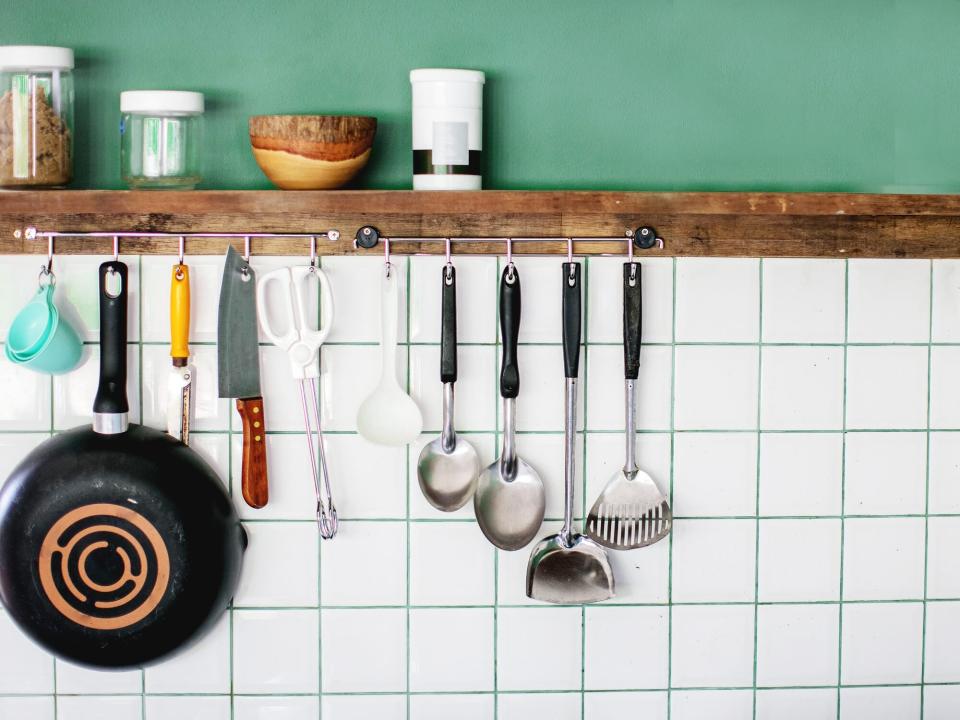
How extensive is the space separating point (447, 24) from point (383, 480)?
0.59 m

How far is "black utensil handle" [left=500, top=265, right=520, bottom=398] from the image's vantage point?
1.36 meters

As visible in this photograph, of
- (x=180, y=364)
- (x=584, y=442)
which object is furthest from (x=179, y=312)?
(x=584, y=442)

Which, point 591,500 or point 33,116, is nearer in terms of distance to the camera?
point 33,116

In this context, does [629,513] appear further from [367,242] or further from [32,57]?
[32,57]

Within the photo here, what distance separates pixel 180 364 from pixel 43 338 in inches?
6.4

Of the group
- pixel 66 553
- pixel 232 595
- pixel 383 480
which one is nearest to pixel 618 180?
pixel 383 480

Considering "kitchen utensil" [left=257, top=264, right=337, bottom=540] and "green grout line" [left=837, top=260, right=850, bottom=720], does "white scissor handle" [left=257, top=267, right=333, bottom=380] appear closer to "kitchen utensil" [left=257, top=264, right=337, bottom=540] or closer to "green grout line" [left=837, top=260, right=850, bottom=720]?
"kitchen utensil" [left=257, top=264, right=337, bottom=540]

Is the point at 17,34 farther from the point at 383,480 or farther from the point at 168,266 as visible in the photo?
the point at 383,480

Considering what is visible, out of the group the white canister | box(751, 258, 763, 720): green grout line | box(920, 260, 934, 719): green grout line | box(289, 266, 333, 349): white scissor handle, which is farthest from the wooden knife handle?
box(920, 260, 934, 719): green grout line

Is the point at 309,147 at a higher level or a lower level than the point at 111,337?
higher

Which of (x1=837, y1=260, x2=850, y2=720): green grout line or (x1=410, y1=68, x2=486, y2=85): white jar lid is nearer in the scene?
(x1=410, y1=68, x2=486, y2=85): white jar lid

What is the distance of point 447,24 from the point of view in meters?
1.38

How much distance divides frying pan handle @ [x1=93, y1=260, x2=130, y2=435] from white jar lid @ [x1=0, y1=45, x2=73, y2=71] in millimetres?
241

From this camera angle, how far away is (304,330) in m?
1.38
